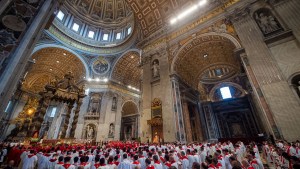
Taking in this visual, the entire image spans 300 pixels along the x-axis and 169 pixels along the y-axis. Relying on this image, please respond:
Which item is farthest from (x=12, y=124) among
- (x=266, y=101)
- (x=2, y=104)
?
(x=266, y=101)

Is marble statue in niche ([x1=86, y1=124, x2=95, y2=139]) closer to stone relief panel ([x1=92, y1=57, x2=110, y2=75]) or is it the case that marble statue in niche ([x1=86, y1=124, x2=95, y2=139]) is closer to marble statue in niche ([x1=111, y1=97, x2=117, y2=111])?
marble statue in niche ([x1=111, y1=97, x2=117, y2=111])

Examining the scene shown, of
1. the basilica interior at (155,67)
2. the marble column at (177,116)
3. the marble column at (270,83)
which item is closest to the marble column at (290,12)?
the basilica interior at (155,67)

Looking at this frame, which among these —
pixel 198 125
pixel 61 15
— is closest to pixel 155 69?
pixel 198 125

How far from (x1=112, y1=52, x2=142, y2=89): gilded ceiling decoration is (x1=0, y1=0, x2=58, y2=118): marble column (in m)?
15.3

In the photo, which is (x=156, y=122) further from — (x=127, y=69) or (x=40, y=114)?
(x=127, y=69)

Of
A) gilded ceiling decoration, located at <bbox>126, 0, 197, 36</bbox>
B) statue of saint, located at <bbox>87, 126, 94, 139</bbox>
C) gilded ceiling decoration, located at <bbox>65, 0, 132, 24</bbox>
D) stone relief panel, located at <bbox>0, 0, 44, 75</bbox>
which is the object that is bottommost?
statue of saint, located at <bbox>87, 126, 94, 139</bbox>

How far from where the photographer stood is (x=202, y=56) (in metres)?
14.3

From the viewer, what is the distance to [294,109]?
6.66 m

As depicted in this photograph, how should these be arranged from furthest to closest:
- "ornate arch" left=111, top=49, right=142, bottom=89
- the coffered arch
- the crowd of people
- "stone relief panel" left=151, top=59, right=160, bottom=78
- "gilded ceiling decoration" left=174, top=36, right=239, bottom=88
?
1. "ornate arch" left=111, top=49, right=142, bottom=89
2. "stone relief panel" left=151, top=59, right=160, bottom=78
3. "gilded ceiling decoration" left=174, top=36, right=239, bottom=88
4. the coffered arch
5. the crowd of people

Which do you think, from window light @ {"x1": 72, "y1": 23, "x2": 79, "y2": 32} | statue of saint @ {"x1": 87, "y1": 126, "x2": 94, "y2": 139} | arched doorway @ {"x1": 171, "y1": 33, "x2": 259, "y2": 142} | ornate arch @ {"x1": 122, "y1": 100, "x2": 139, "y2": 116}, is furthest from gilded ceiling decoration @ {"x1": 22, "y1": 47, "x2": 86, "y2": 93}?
arched doorway @ {"x1": 171, "y1": 33, "x2": 259, "y2": 142}

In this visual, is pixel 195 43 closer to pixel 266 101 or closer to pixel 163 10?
pixel 163 10

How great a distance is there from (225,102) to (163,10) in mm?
15195

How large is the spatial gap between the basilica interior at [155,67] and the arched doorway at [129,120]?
18 centimetres

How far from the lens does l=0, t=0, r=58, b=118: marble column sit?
383 centimetres
